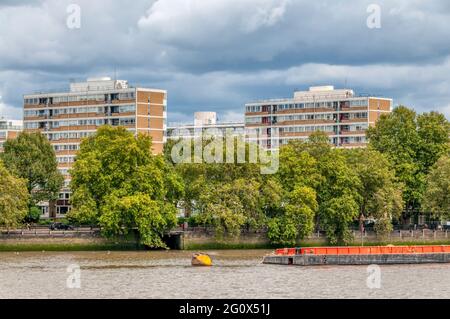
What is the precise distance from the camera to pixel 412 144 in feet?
502

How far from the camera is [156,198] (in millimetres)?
130500

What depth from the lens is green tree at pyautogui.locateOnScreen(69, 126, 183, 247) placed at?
413ft

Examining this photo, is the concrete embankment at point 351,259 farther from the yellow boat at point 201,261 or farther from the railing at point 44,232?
the railing at point 44,232

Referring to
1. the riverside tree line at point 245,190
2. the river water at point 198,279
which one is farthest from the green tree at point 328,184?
the river water at point 198,279

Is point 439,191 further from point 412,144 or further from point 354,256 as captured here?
point 354,256

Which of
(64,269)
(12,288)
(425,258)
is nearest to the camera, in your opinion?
(12,288)

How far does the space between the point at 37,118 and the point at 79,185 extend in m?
66.4

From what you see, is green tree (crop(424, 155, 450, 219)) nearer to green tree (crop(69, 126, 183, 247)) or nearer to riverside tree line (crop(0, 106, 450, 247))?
riverside tree line (crop(0, 106, 450, 247))

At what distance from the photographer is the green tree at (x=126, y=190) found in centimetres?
12588
